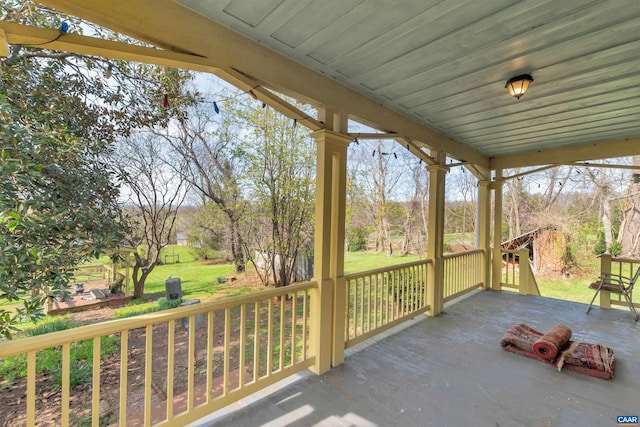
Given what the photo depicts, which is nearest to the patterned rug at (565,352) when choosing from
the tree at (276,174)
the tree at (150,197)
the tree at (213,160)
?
the tree at (276,174)

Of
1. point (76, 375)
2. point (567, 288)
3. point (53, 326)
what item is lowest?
point (567, 288)

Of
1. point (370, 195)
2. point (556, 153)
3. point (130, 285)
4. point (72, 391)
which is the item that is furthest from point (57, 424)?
point (556, 153)

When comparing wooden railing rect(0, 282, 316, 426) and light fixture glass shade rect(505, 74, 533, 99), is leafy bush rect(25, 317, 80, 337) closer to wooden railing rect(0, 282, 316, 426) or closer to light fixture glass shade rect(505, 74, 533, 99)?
wooden railing rect(0, 282, 316, 426)

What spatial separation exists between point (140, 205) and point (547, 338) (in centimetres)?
606

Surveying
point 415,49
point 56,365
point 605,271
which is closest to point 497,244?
point 605,271

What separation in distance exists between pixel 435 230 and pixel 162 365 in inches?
157

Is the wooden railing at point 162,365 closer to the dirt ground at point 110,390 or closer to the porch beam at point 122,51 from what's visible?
the dirt ground at point 110,390

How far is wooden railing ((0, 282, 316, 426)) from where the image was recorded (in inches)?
56.3

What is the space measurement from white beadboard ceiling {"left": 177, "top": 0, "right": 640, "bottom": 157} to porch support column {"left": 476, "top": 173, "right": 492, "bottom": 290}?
94.8 inches

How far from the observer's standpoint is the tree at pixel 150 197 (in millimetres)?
4711

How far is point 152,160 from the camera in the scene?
4961 millimetres

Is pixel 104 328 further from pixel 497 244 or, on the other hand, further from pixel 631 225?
pixel 631 225

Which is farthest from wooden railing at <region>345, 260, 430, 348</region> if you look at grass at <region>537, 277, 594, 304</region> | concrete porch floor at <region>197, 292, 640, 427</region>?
grass at <region>537, 277, 594, 304</region>

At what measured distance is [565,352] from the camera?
277 centimetres
